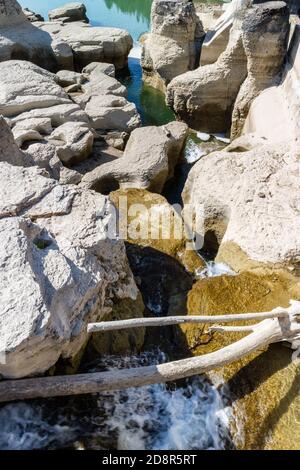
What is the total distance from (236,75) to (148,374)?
7306 millimetres

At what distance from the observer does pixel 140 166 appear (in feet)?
21.7

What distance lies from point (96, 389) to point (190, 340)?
3.70 feet

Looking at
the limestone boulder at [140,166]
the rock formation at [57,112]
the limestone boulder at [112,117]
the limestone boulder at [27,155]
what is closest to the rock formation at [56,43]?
the rock formation at [57,112]

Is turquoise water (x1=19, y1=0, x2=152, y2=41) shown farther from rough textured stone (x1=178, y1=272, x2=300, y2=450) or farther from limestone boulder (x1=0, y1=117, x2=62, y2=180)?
rough textured stone (x1=178, y1=272, x2=300, y2=450)

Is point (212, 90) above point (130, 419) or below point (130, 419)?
above

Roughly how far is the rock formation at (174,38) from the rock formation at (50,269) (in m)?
7.36

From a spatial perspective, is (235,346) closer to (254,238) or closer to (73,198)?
(254,238)

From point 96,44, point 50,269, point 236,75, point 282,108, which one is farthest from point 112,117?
point 50,269

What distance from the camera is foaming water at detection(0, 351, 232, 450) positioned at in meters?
3.24

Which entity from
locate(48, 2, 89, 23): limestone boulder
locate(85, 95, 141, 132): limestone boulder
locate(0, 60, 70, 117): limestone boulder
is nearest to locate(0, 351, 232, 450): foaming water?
locate(0, 60, 70, 117): limestone boulder

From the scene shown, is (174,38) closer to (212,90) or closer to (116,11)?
(212,90)

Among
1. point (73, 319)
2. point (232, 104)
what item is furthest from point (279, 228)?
point (232, 104)

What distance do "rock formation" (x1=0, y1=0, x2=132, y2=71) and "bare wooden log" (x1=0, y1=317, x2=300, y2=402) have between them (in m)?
9.64
